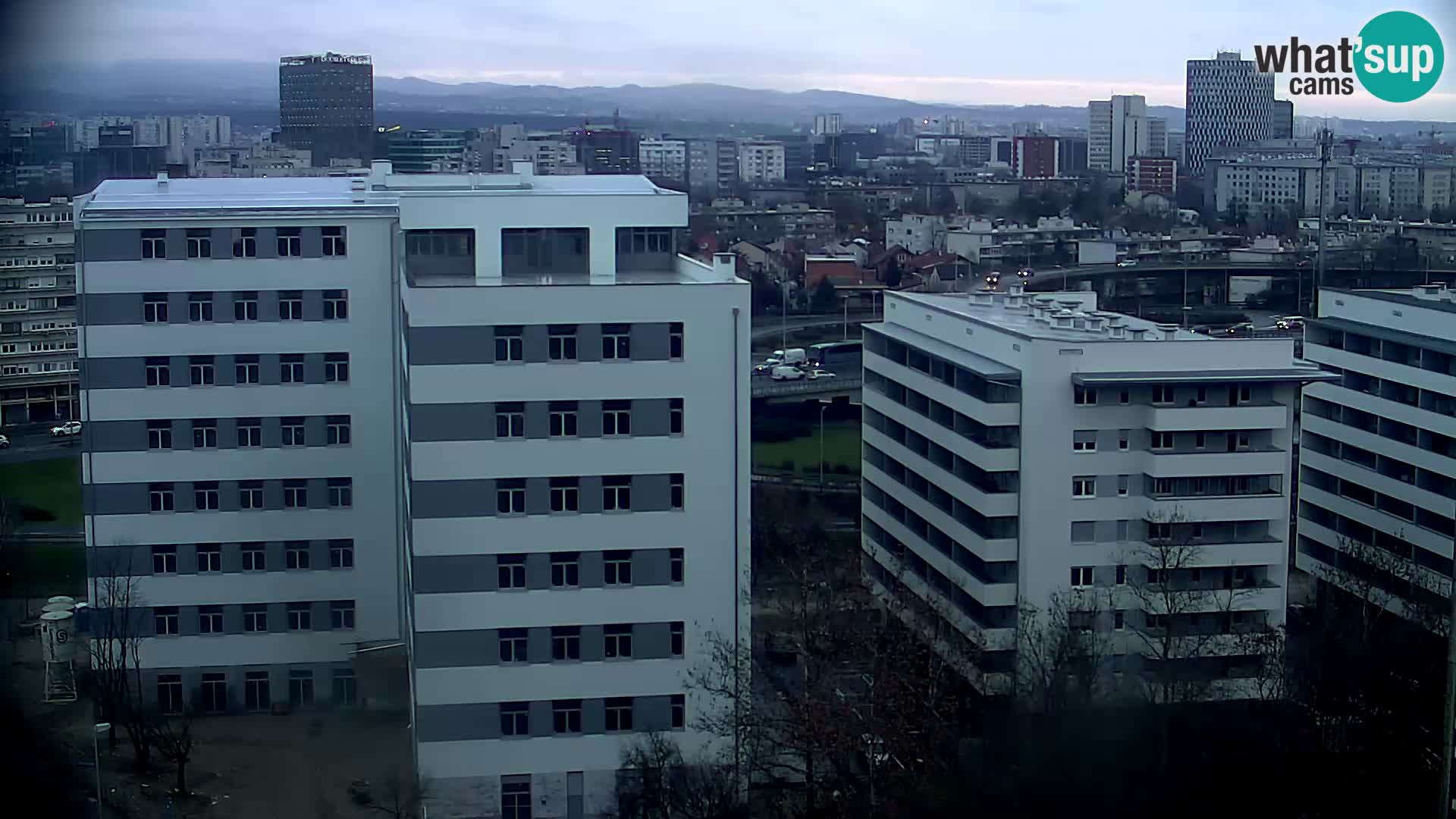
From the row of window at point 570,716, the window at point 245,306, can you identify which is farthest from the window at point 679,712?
the window at point 245,306

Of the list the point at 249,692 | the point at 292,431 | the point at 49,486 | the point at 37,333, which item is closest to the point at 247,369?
the point at 292,431

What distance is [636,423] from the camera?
13.6ft

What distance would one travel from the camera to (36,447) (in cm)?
875

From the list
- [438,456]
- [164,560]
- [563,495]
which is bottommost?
[164,560]

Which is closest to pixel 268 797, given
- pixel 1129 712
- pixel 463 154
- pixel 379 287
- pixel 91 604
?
pixel 91 604

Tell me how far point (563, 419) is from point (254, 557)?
1.69m

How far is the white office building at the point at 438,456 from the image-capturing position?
4102mm

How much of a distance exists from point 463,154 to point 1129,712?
12.3m

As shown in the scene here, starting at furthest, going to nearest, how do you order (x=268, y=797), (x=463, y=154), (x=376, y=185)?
(x=463, y=154) → (x=376, y=185) → (x=268, y=797)

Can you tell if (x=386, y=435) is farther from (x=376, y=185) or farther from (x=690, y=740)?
(x=690, y=740)

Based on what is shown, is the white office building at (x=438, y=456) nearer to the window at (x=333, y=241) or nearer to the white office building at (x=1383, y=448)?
the window at (x=333, y=241)

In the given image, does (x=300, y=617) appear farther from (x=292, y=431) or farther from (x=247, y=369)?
(x=247, y=369)

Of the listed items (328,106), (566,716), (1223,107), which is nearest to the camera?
(566,716)

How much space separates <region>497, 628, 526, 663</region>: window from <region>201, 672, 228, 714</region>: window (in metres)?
1.56
